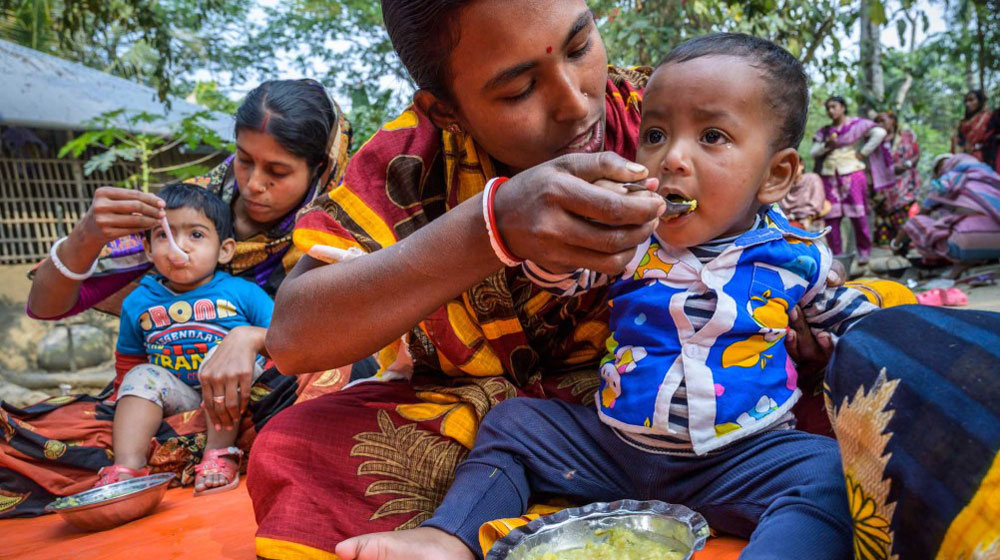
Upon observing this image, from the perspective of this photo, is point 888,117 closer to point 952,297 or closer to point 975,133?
point 975,133

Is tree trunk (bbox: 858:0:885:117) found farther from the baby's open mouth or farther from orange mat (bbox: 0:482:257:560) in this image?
orange mat (bbox: 0:482:257:560)

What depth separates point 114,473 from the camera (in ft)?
8.73

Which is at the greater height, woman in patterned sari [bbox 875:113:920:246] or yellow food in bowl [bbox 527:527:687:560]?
yellow food in bowl [bbox 527:527:687:560]

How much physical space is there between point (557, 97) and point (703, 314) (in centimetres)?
57

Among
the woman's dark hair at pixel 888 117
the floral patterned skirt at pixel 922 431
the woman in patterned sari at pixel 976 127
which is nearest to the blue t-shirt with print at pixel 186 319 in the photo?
the floral patterned skirt at pixel 922 431

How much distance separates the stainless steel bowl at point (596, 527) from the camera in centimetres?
127

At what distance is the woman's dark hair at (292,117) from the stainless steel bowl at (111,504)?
4.70 feet

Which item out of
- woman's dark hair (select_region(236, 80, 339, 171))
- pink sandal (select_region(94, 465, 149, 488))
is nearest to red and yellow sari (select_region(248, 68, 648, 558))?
woman's dark hair (select_region(236, 80, 339, 171))

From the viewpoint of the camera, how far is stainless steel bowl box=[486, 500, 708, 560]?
127 cm

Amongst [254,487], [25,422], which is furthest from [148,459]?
[254,487]

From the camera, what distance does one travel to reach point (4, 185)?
362 inches

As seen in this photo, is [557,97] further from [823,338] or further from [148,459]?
[148,459]

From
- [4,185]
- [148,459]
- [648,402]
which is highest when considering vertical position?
[648,402]

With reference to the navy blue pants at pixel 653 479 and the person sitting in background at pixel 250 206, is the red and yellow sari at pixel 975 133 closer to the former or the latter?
the person sitting in background at pixel 250 206
